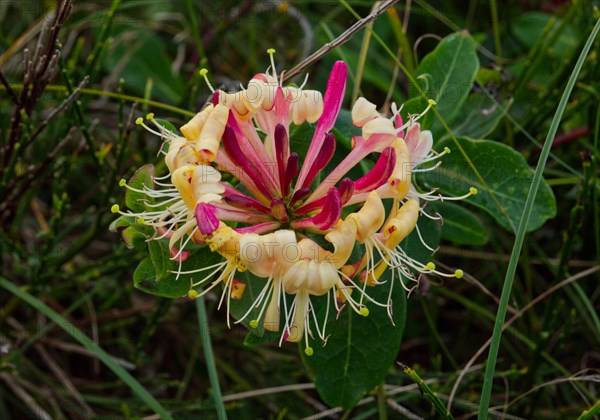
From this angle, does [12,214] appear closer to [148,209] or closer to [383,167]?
[148,209]

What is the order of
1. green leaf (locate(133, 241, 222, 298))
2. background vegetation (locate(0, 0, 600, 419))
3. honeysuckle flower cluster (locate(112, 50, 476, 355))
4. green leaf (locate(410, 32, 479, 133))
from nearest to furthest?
1. honeysuckle flower cluster (locate(112, 50, 476, 355))
2. green leaf (locate(133, 241, 222, 298))
3. green leaf (locate(410, 32, 479, 133))
4. background vegetation (locate(0, 0, 600, 419))

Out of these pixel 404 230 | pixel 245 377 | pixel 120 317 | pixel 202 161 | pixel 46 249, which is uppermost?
pixel 202 161

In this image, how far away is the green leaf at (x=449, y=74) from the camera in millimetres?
1307

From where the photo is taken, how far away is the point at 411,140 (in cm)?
107

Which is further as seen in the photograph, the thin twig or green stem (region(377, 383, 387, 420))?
green stem (region(377, 383, 387, 420))

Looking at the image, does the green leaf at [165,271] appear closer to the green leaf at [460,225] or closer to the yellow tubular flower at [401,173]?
the yellow tubular flower at [401,173]

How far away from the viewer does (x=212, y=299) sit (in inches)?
66.4

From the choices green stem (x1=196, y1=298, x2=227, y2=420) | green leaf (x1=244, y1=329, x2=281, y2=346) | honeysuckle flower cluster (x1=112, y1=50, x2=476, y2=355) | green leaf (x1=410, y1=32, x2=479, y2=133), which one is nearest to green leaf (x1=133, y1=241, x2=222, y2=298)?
honeysuckle flower cluster (x1=112, y1=50, x2=476, y2=355)

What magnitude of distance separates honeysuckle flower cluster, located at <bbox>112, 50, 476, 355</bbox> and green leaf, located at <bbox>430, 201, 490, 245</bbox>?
25 cm

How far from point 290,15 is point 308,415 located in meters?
1.24

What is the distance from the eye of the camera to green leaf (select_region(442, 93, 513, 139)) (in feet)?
4.65

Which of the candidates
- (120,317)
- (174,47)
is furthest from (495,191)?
(174,47)

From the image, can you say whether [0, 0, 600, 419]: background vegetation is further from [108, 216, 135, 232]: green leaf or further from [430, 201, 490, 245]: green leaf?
[108, 216, 135, 232]: green leaf

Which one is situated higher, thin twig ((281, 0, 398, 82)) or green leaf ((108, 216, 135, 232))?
thin twig ((281, 0, 398, 82))
